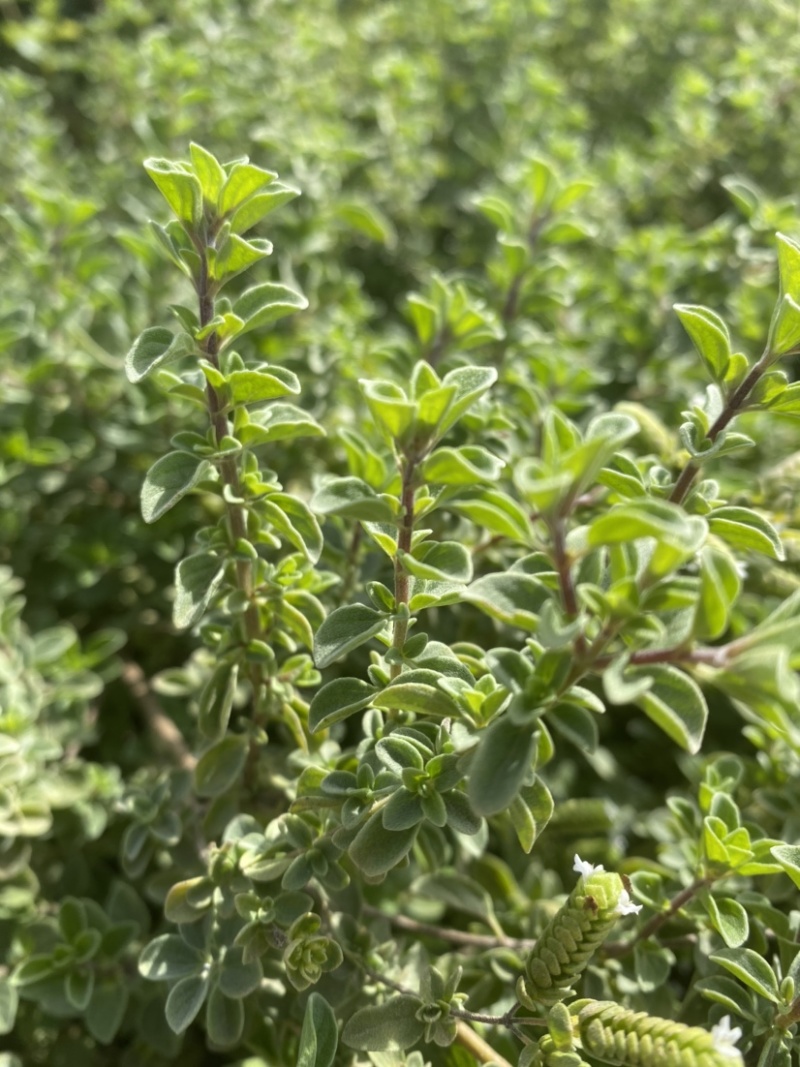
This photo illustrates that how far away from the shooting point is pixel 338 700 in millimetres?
1049

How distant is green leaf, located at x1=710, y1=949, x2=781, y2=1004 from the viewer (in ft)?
Result: 3.48

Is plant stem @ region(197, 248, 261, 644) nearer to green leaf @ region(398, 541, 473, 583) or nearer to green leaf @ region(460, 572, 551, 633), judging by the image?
green leaf @ region(398, 541, 473, 583)

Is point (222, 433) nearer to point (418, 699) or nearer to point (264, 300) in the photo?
point (264, 300)

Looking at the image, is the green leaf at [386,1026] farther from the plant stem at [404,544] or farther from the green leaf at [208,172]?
the green leaf at [208,172]

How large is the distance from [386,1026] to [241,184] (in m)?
1.02

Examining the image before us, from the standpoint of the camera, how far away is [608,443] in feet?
2.44

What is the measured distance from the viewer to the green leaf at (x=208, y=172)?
983 mm

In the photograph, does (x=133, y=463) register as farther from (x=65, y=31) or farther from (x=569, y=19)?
(x=569, y=19)

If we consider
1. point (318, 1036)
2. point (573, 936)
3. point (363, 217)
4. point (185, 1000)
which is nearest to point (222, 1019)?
point (185, 1000)

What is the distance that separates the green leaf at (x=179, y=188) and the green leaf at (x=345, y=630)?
486mm

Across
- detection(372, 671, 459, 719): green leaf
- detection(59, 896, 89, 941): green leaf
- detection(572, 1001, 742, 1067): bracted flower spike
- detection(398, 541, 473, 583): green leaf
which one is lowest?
detection(59, 896, 89, 941): green leaf

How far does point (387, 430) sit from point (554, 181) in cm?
116

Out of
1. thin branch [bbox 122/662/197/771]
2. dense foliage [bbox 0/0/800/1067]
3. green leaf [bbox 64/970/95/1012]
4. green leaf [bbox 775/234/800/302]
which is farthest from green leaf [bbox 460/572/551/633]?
green leaf [bbox 64/970/95/1012]

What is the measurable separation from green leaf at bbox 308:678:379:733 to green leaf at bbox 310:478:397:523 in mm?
242
